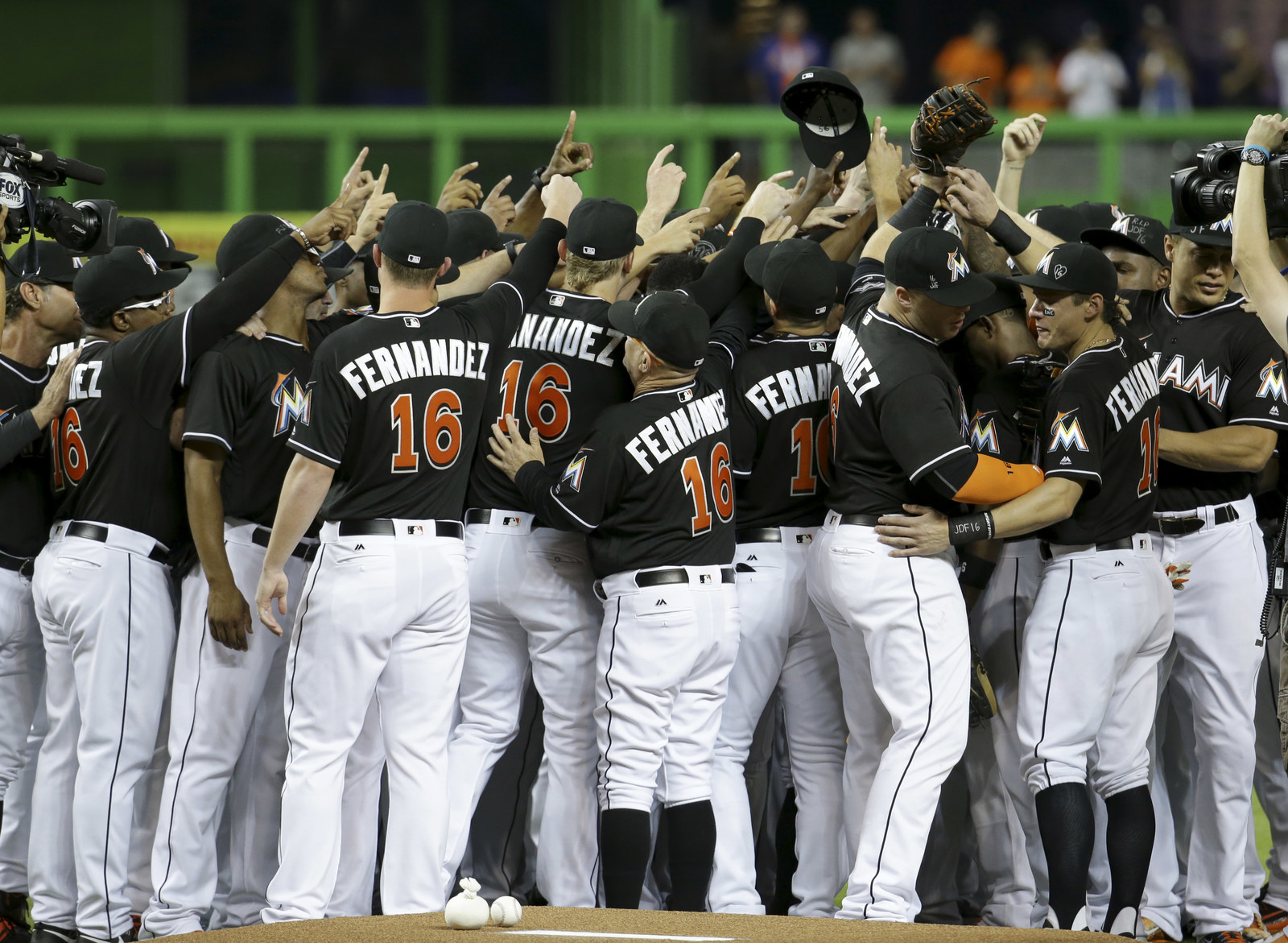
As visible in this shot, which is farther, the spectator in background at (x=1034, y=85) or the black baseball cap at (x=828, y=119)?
the spectator in background at (x=1034, y=85)

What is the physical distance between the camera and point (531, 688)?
5.49 meters

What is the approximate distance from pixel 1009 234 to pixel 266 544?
2847 millimetres

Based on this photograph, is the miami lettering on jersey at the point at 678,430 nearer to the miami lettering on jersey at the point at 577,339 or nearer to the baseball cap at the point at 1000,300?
the miami lettering on jersey at the point at 577,339

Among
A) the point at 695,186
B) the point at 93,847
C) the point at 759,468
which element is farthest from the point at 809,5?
the point at 93,847

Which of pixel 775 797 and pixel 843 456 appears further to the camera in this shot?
pixel 775 797

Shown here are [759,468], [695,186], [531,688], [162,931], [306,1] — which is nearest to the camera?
[162,931]

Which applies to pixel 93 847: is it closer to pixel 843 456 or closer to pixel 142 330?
pixel 142 330

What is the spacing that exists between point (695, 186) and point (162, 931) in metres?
8.26

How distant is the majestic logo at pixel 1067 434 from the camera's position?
456 cm

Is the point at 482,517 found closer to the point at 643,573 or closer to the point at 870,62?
the point at 643,573

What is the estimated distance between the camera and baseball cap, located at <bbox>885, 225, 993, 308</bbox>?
14.9 ft

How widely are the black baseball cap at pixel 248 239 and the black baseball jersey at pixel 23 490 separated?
2.98 ft

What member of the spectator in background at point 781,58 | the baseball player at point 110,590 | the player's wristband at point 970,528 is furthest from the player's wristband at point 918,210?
the spectator in background at point 781,58

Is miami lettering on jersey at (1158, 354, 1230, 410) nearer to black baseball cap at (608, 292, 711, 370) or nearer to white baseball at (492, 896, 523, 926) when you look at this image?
black baseball cap at (608, 292, 711, 370)
